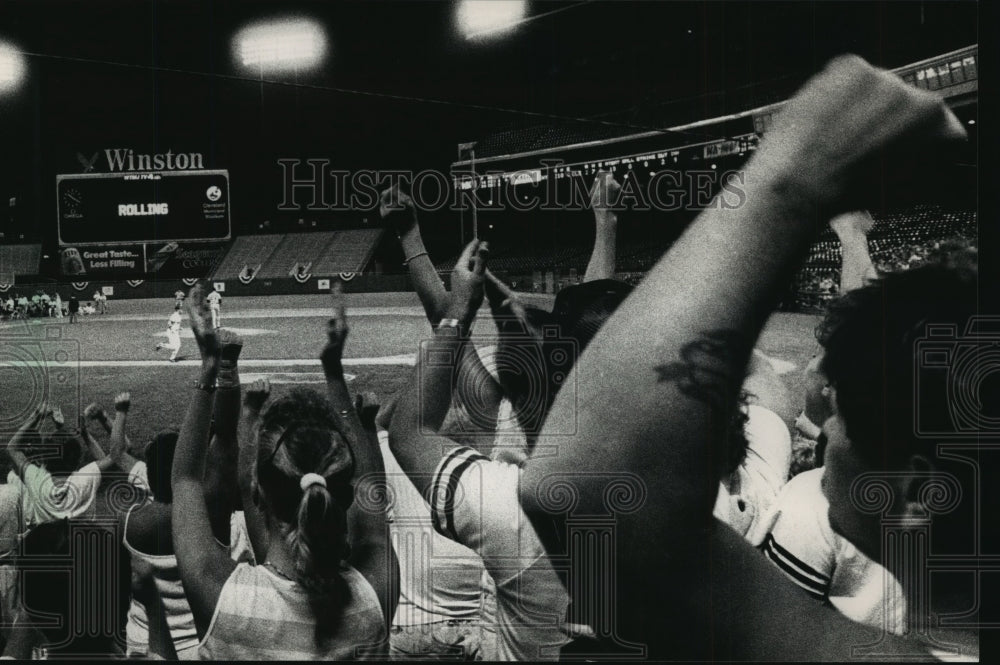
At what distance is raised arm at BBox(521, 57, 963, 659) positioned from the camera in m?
0.63

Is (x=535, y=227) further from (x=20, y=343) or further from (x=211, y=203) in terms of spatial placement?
(x=20, y=343)

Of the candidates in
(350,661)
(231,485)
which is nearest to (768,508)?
(350,661)

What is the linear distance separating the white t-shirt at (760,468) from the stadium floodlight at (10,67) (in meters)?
2.30

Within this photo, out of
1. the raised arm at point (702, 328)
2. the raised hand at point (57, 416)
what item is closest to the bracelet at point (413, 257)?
the raised hand at point (57, 416)

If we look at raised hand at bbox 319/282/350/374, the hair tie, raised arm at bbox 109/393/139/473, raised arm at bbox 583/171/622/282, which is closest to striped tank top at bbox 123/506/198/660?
raised arm at bbox 109/393/139/473

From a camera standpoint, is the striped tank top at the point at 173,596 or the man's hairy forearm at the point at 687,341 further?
the striped tank top at the point at 173,596

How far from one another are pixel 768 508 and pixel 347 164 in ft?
5.06

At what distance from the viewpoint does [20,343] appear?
2.42m

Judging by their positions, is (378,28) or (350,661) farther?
(378,28)

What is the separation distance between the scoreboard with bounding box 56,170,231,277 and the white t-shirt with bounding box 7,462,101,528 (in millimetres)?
572

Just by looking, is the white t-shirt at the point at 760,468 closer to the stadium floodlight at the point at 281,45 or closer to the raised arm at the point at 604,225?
Result: the raised arm at the point at 604,225

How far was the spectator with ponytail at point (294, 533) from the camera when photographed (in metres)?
2.26

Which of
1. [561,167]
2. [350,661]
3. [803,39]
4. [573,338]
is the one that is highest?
[803,39]

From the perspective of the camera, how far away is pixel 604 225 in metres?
2.42
